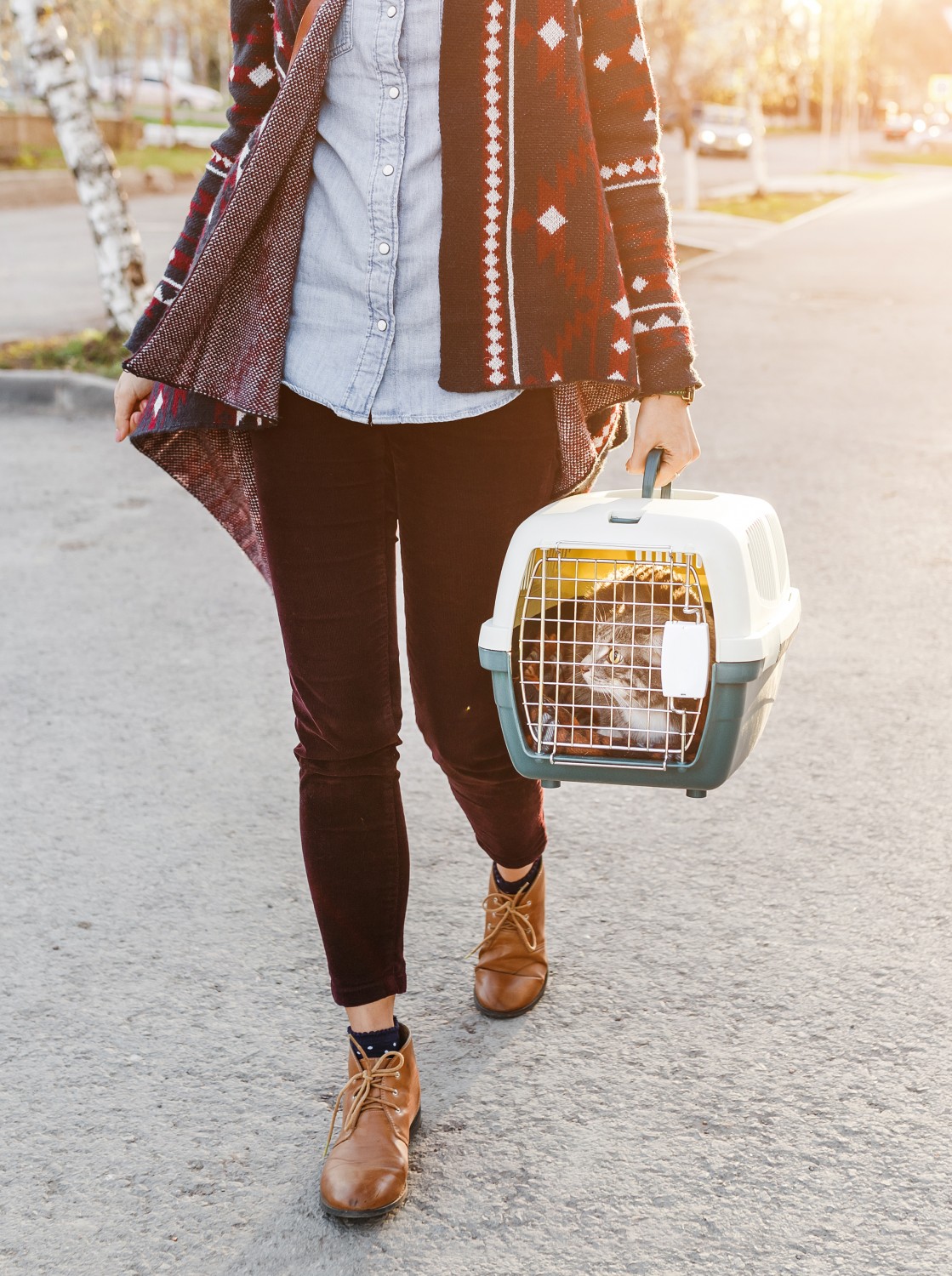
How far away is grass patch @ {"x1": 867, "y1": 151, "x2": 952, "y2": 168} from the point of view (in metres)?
45.7

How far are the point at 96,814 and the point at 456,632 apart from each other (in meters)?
1.59

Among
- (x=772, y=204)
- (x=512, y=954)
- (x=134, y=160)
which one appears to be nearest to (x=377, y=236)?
(x=512, y=954)

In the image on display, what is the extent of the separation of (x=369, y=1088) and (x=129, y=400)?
1.21 metres

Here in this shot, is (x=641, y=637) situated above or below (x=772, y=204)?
above

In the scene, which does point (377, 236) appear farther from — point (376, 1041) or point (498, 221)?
point (376, 1041)

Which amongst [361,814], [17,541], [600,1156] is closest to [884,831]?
[600,1156]

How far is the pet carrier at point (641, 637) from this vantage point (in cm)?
199

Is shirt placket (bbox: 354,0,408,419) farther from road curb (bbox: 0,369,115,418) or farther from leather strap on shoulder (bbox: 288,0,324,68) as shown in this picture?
road curb (bbox: 0,369,115,418)

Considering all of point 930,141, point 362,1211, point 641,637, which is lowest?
point 930,141

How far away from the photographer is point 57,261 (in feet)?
48.7

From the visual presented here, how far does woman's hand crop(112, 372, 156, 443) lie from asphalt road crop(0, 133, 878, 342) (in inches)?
329

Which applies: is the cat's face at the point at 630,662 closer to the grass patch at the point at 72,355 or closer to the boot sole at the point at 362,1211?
the boot sole at the point at 362,1211

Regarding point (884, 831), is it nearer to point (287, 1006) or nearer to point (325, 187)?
point (287, 1006)

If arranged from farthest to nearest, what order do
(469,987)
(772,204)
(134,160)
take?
(134,160) → (772,204) → (469,987)
